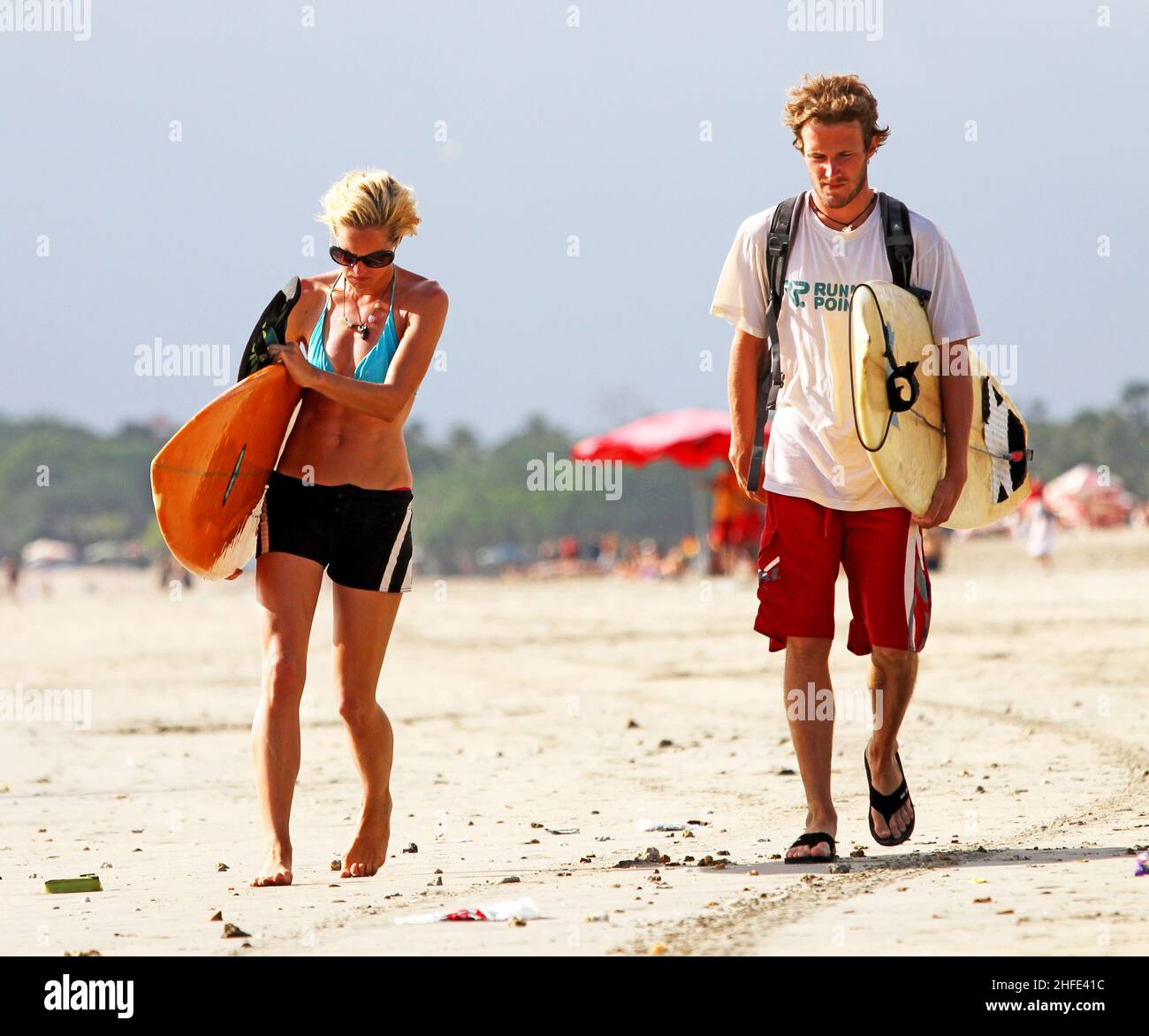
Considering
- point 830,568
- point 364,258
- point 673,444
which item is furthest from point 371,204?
point 673,444

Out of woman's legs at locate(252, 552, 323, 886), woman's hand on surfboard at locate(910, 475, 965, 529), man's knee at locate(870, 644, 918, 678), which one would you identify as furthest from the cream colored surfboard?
woman's legs at locate(252, 552, 323, 886)

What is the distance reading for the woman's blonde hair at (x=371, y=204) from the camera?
4.82 metres

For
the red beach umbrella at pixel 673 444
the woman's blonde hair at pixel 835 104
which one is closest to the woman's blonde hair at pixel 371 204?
the woman's blonde hair at pixel 835 104

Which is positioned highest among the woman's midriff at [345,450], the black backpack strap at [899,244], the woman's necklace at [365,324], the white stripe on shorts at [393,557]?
the black backpack strap at [899,244]

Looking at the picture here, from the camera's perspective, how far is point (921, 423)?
16.3 ft

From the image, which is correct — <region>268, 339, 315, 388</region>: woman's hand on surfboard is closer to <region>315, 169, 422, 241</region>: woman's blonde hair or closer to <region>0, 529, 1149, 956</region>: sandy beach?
<region>315, 169, 422, 241</region>: woman's blonde hair

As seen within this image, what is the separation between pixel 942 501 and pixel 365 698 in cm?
172

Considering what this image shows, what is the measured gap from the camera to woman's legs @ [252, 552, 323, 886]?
15.5ft

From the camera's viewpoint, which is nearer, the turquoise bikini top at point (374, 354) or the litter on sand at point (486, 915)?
the litter on sand at point (486, 915)

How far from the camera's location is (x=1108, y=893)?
402 cm

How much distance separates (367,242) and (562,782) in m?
2.89

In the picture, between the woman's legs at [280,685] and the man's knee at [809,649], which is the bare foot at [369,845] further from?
the man's knee at [809,649]
